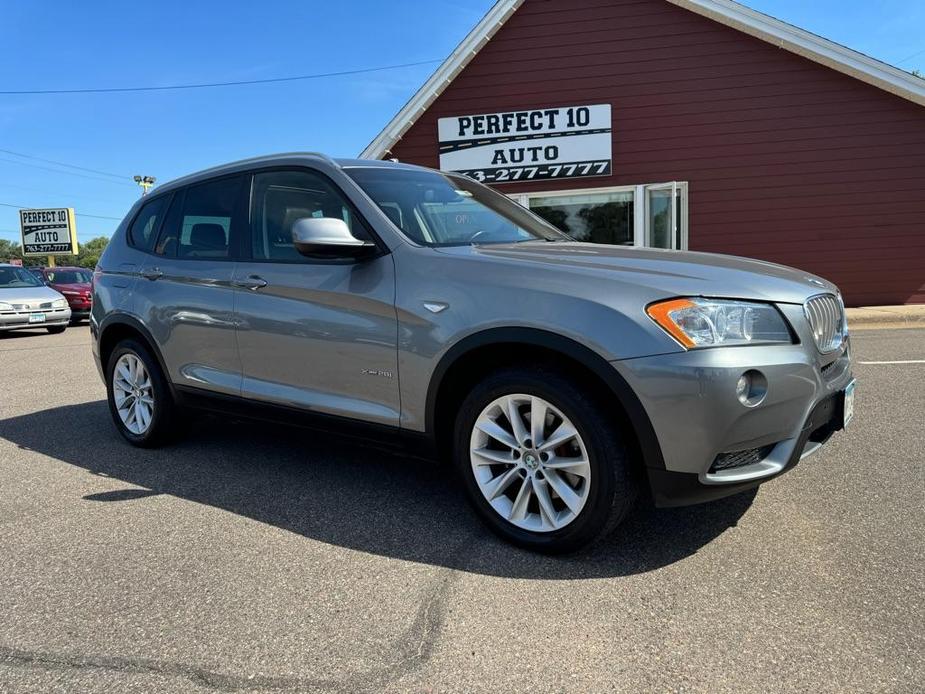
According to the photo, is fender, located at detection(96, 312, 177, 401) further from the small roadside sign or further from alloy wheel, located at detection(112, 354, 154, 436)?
the small roadside sign

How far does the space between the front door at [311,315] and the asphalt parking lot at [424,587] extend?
1.48 feet

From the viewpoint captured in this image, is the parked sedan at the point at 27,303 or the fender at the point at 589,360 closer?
the fender at the point at 589,360

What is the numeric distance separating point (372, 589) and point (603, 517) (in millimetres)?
932

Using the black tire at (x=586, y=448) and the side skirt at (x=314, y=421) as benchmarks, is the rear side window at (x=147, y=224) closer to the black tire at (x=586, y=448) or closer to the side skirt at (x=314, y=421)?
the side skirt at (x=314, y=421)

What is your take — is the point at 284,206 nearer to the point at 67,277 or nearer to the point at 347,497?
the point at 347,497

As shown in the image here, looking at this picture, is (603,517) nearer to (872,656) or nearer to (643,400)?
(643,400)

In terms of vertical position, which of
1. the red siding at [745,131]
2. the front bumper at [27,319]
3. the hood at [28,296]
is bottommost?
the front bumper at [27,319]

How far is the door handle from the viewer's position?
3722mm

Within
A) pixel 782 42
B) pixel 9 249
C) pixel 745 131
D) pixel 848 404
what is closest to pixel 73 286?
pixel 745 131

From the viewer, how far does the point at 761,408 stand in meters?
2.51

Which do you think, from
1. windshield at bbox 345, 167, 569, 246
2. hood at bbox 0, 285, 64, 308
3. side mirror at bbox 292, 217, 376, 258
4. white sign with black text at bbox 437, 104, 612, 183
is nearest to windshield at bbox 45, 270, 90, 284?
hood at bbox 0, 285, 64, 308

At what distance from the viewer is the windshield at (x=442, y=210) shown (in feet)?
11.4

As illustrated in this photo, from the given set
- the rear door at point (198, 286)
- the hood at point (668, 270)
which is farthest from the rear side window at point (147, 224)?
the hood at point (668, 270)

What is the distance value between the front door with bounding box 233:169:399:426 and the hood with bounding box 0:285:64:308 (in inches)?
505
